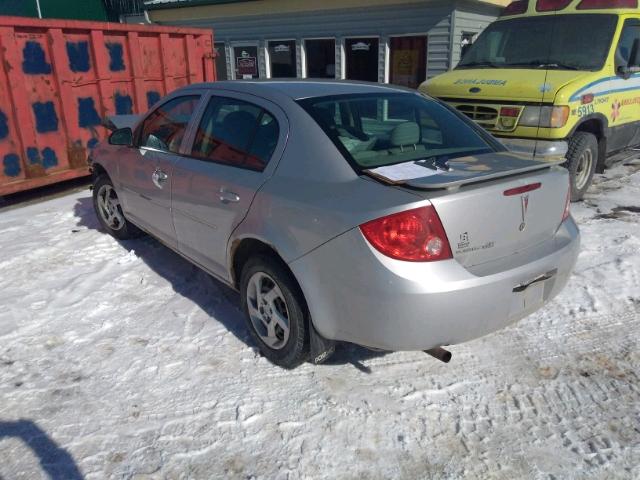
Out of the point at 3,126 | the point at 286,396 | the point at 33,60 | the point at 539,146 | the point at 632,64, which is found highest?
the point at 33,60

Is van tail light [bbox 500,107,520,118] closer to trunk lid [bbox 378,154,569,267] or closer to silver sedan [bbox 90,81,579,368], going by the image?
silver sedan [bbox 90,81,579,368]

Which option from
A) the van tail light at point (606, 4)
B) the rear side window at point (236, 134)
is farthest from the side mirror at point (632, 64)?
the rear side window at point (236, 134)

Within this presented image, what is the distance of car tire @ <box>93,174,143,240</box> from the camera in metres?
5.16

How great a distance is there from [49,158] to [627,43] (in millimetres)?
7408

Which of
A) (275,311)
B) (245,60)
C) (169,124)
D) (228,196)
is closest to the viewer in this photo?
(275,311)

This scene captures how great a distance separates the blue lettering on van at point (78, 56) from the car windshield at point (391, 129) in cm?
511

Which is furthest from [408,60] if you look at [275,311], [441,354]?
[441,354]

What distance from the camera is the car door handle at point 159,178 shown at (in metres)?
3.97

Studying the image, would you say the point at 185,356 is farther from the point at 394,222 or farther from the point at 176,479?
the point at 394,222

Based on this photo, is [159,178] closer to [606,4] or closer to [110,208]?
[110,208]

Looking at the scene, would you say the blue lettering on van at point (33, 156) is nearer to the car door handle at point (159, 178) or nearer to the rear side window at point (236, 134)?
the car door handle at point (159, 178)

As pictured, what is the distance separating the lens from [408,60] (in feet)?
38.2

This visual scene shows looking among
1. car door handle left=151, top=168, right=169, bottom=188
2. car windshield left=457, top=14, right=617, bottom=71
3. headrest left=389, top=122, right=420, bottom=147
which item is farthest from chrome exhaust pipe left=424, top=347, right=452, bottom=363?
car windshield left=457, top=14, right=617, bottom=71

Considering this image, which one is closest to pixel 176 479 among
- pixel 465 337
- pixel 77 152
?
pixel 465 337
